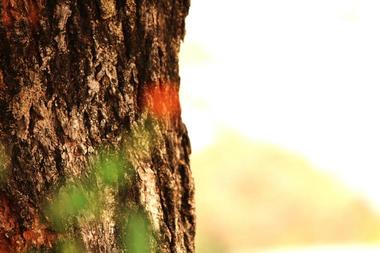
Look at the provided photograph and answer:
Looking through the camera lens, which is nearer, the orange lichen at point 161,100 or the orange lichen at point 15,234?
the orange lichen at point 15,234

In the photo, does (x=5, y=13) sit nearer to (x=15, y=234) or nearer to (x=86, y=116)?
(x=86, y=116)

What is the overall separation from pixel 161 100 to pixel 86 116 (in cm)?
25

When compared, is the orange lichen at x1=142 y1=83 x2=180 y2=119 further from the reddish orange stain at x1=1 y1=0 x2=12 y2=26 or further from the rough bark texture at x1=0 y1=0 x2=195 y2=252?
the reddish orange stain at x1=1 y1=0 x2=12 y2=26

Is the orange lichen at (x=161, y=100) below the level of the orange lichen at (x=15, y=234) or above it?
above

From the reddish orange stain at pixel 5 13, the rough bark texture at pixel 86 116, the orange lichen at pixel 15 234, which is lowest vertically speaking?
the orange lichen at pixel 15 234

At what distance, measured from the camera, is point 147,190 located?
173cm

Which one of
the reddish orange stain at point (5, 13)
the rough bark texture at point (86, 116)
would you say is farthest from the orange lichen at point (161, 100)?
the reddish orange stain at point (5, 13)

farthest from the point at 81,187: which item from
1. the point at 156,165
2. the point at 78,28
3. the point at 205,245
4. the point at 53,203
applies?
the point at 205,245

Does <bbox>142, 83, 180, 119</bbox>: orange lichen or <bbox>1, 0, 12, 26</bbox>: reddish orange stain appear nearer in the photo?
<bbox>1, 0, 12, 26</bbox>: reddish orange stain

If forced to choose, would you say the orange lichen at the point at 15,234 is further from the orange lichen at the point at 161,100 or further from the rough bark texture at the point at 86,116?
the orange lichen at the point at 161,100

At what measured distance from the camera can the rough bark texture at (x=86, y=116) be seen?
154cm

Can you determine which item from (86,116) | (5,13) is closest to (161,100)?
(86,116)

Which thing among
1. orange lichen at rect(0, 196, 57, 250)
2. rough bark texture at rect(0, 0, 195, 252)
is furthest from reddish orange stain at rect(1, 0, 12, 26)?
orange lichen at rect(0, 196, 57, 250)

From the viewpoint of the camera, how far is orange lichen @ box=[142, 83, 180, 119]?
176 centimetres
